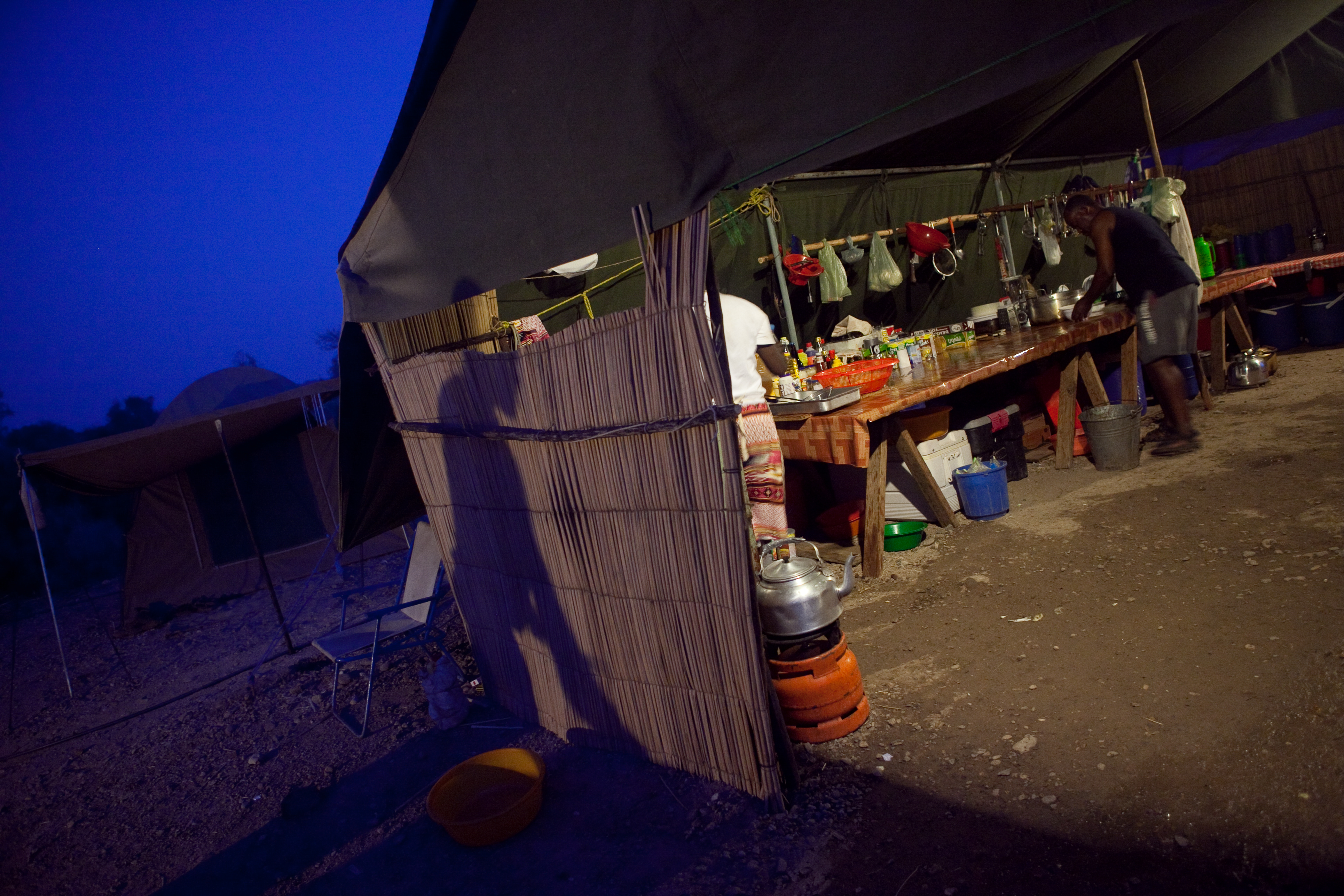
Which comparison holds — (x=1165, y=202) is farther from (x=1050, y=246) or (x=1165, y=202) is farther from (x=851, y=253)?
(x=851, y=253)

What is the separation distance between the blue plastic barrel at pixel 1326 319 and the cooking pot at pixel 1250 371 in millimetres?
1920

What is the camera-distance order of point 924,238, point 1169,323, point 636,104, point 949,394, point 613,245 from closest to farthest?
point 636,104 → point 613,245 → point 1169,323 → point 949,394 → point 924,238

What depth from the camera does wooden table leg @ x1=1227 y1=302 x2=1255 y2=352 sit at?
26.2 ft

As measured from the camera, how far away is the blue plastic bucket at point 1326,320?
8.78 metres

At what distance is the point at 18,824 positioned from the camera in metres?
4.66

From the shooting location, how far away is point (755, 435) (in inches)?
169

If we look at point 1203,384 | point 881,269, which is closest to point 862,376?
point 881,269

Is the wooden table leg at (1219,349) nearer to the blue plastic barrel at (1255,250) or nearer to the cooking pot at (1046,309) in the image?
the cooking pot at (1046,309)

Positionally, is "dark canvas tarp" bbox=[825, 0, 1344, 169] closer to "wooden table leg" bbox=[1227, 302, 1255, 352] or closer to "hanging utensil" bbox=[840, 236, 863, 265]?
"hanging utensil" bbox=[840, 236, 863, 265]

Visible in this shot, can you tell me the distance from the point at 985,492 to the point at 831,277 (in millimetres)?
3120

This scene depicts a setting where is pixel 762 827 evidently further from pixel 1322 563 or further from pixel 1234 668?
pixel 1322 563

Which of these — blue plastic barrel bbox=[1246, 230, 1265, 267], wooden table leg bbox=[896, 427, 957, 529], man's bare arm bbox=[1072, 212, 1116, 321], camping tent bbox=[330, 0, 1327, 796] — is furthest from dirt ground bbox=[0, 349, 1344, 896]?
blue plastic barrel bbox=[1246, 230, 1265, 267]

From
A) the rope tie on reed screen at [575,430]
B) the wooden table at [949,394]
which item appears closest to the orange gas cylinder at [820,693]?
the rope tie on reed screen at [575,430]

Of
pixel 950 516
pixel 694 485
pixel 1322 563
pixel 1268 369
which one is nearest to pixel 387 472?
pixel 694 485
